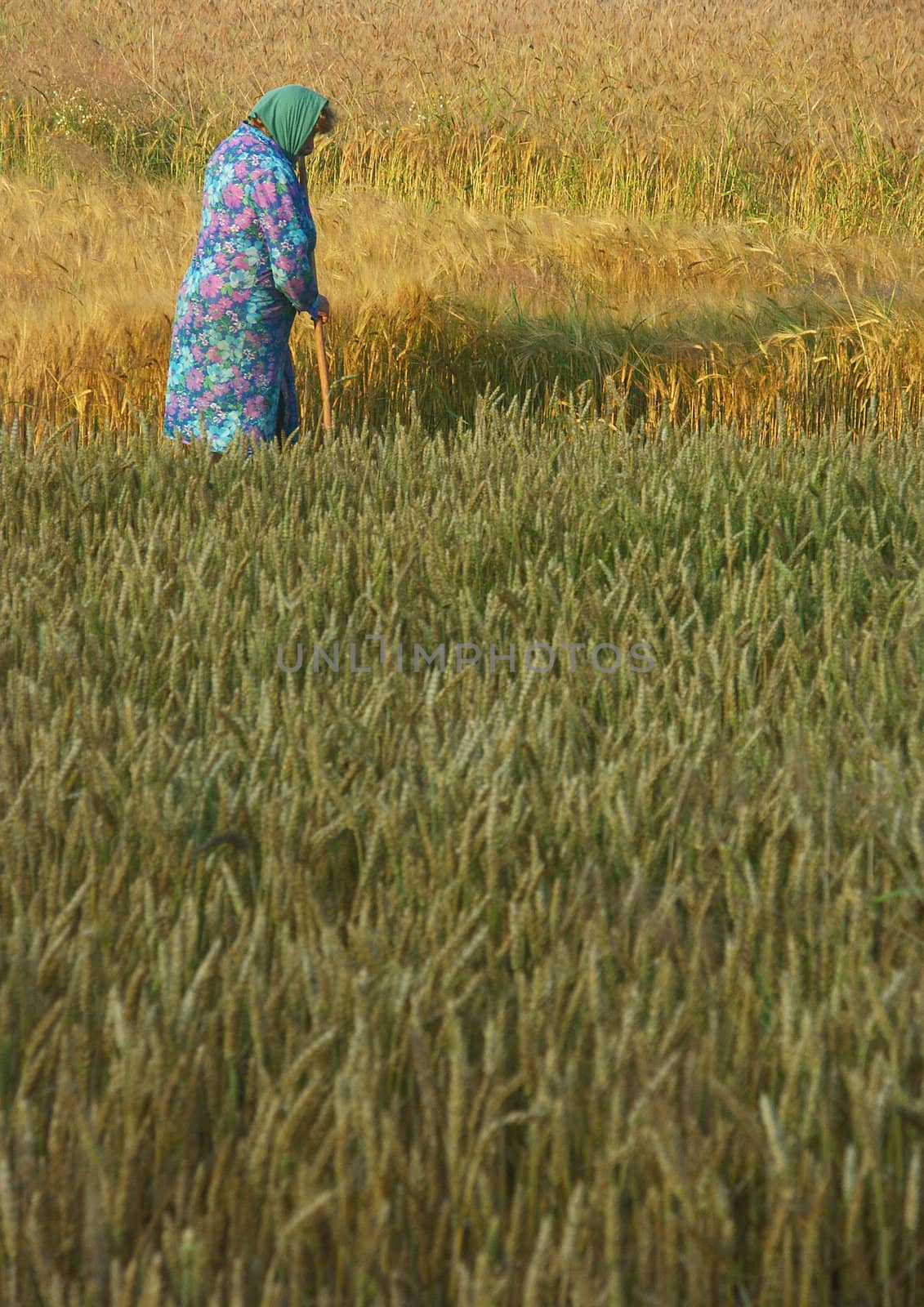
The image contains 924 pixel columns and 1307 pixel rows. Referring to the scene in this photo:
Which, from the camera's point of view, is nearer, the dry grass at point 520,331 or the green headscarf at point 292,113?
the green headscarf at point 292,113

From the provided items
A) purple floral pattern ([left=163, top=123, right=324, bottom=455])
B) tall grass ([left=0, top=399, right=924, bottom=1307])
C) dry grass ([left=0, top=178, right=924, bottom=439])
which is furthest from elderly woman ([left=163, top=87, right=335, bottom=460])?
tall grass ([left=0, top=399, right=924, bottom=1307])

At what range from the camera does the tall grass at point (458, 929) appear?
98 cm

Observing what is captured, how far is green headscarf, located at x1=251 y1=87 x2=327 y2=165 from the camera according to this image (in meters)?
3.74

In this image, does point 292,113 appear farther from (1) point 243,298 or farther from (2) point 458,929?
(2) point 458,929

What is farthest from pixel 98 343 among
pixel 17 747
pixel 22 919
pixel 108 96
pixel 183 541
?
pixel 108 96

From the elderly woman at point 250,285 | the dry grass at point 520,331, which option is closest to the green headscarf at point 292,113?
the elderly woman at point 250,285

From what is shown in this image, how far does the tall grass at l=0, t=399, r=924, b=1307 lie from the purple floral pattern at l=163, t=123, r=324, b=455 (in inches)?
56.8

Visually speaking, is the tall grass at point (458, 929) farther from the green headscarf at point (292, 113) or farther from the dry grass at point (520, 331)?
the dry grass at point (520, 331)

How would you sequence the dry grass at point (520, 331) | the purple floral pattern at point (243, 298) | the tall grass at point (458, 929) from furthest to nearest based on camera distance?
1. the dry grass at point (520, 331)
2. the purple floral pattern at point (243, 298)
3. the tall grass at point (458, 929)

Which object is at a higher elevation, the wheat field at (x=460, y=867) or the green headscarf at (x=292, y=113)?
the green headscarf at (x=292, y=113)

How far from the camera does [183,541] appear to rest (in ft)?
8.63

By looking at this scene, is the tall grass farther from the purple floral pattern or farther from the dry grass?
the dry grass

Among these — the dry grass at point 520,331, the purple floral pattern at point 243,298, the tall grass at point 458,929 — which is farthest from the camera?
the dry grass at point 520,331

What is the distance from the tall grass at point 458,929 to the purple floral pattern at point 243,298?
144 cm
